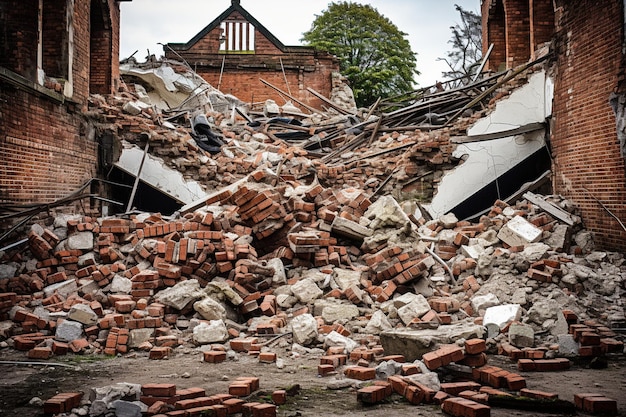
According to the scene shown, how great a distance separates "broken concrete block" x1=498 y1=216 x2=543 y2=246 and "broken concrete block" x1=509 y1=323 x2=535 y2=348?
2.42m

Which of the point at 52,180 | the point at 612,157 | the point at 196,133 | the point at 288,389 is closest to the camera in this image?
the point at 288,389

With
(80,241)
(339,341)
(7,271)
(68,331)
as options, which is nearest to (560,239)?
(339,341)

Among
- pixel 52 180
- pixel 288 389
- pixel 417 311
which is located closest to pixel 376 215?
pixel 417 311

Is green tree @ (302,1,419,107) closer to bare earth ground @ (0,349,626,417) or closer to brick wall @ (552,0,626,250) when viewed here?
brick wall @ (552,0,626,250)

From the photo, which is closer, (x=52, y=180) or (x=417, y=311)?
(x=417, y=311)

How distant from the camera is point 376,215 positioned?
7.75m

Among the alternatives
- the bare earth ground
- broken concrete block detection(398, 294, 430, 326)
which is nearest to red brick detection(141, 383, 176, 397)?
the bare earth ground

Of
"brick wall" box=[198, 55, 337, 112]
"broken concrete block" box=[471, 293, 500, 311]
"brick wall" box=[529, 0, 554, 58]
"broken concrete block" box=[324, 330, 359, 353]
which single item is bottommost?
"broken concrete block" box=[324, 330, 359, 353]

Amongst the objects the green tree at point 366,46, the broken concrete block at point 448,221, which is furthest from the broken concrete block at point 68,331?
the green tree at point 366,46

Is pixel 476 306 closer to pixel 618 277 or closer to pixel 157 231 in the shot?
pixel 618 277

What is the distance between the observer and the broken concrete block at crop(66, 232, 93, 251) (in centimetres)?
739

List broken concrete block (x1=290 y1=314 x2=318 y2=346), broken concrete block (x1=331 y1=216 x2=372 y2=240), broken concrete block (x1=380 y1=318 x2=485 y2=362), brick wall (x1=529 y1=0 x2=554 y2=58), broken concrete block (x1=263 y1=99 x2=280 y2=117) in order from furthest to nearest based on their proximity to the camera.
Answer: broken concrete block (x1=263 y1=99 x2=280 y2=117) → brick wall (x1=529 y1=0 x2=554 y2=58) → broken concrete block (x1=331 y1=216 x2=372 y2=240) → broken concrete block (x1=290 y1=314 x2=318 y2=346) → broken concrete block (x1=380 y1=318 x2=485 y2=362)

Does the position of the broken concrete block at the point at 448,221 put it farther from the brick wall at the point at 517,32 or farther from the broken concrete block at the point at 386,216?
the brick wall at the point at 517,32

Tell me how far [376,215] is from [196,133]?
18.2 feet
